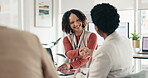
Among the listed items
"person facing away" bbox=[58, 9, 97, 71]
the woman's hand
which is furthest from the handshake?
the woman's hand

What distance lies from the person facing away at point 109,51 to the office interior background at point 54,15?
2.26 meters

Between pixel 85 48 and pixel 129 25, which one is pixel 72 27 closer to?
pixel 85 48

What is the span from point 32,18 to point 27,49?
12.6 feet

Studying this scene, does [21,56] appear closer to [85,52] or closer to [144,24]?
[85,52]

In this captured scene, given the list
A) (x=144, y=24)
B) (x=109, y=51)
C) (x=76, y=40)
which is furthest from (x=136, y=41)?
(x=109, y=51)

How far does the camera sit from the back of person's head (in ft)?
6.08

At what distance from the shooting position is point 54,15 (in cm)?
491

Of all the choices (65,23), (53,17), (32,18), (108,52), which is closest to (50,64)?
(108,52)

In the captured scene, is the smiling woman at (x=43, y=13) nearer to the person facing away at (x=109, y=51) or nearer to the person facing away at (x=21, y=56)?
the person facing away at (x=109, y=51)

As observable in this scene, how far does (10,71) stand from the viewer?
55cm

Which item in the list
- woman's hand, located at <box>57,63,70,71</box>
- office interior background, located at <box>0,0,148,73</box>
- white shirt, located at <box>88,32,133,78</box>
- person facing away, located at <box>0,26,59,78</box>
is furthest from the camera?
office interior background, located at <box>0,0,148,73</box>

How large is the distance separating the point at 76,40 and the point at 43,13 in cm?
189

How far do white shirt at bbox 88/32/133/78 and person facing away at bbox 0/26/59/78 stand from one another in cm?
102

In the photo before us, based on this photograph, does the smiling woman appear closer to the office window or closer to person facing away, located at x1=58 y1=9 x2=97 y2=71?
person facing away, located at x1=58 y1=9 x2=97 y2=71
